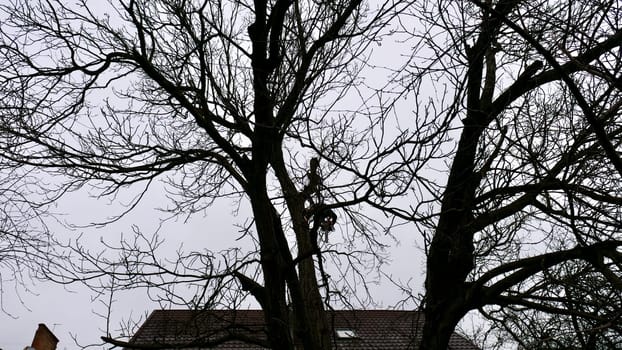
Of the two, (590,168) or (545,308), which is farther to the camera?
(545,308)

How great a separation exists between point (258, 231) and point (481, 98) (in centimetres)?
252

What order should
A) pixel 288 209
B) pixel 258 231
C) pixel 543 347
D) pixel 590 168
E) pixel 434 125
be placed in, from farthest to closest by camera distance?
1. pixel 288 209
2. pixel 258 231
3. pixel 543 347
4. pixel 590 168
5. pixel 434 125

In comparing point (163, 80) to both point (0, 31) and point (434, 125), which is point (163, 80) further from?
point (434, 125)

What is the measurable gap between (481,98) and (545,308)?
6.60ft

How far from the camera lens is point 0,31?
14.4 feet

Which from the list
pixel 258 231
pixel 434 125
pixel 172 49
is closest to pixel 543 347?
pixel 434 125

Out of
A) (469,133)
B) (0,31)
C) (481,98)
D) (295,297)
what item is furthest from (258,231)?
(0,31)

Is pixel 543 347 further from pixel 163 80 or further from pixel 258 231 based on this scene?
pixel 163 80

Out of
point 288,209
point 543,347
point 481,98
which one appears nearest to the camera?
point 543,347

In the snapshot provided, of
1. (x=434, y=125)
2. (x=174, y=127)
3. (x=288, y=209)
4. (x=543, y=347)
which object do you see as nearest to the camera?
(x=434, y=125)

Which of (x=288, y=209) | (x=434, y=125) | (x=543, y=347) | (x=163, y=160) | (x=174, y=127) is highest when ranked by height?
(x=174, y=127)

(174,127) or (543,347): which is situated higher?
(174,127)

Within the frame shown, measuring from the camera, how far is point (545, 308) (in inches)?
160

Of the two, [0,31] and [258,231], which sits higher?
[0,31]
